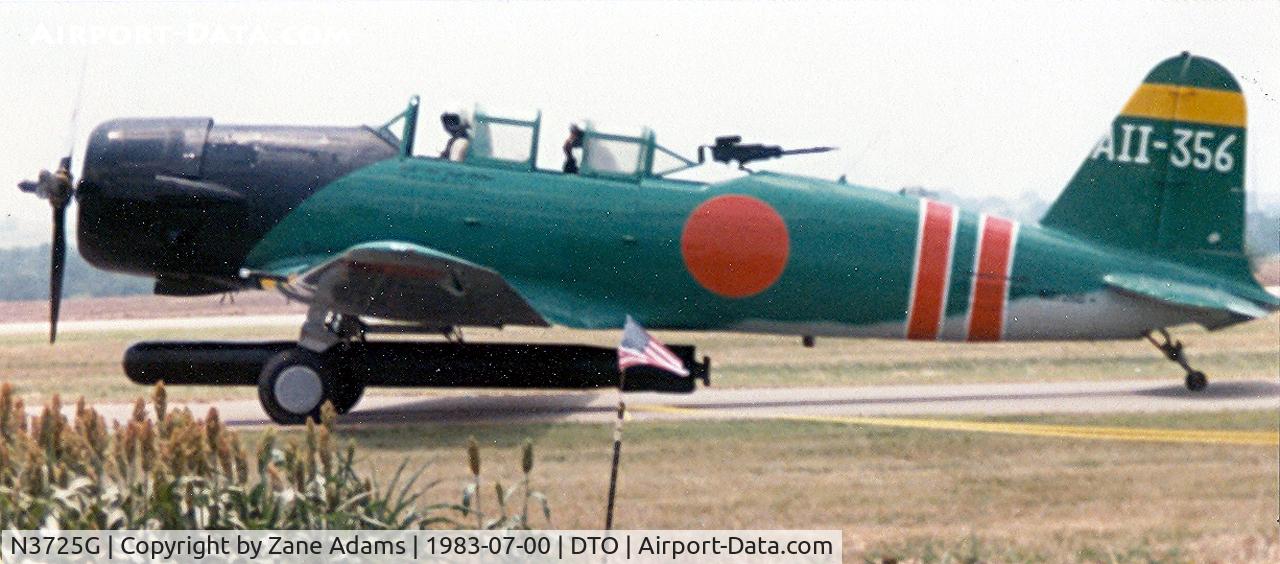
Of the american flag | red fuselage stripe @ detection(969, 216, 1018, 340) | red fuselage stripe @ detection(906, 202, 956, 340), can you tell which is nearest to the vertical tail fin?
red fuselage stripe @ detection(969, 216, 1018, 340)

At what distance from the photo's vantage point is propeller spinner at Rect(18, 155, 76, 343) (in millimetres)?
11898

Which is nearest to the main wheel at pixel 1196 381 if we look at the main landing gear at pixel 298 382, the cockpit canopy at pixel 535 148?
the cockpit canopy at pixel 535 148

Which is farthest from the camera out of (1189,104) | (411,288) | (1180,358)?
(1180,358)

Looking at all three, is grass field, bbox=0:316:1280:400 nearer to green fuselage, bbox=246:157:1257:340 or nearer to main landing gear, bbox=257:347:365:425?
green fuselage, bbox=246:157:1257:340

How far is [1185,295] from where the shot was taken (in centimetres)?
1217

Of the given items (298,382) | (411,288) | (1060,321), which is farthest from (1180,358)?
(298,382)

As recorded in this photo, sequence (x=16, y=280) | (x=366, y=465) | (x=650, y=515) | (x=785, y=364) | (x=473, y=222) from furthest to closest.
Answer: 1. (x=16, y=280)
2. (x=785, y=364)
3. (x=473, y=222)
4. (x=366, y=465)
5. (x=650, y=515)

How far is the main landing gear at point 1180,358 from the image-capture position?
12531mm

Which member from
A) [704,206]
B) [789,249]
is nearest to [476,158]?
[704,206]

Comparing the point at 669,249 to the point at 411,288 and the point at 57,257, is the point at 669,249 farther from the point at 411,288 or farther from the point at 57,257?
the point at 57,257

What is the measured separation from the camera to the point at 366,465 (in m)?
9.48

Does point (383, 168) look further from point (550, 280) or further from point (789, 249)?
point (789, 249)

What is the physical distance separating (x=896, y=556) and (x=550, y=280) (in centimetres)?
584

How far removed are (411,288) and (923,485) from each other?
476cm
